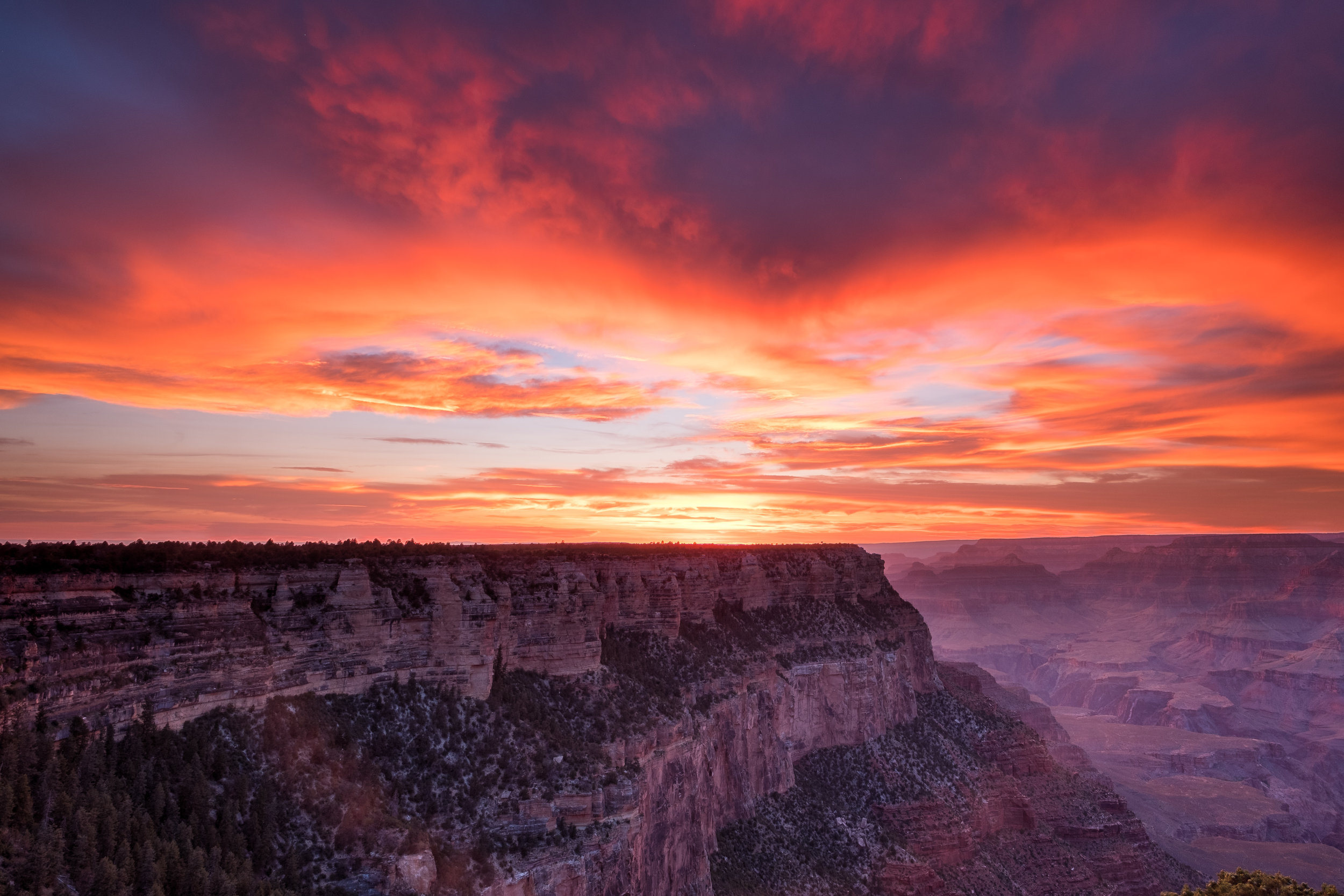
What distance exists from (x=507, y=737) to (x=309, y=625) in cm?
1111

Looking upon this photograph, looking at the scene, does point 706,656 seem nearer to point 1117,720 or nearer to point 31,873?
point 31,873

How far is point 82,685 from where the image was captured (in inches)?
1069

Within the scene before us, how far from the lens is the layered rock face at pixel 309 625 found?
89.9ft

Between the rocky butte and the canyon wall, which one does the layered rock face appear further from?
the canyon wall

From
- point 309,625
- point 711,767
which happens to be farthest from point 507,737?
point 711,767

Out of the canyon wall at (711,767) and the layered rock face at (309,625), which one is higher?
the layered rock face at (309,625)

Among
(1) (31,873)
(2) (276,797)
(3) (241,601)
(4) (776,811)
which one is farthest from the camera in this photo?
(4) (776,811)

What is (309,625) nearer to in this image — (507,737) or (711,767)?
(507,737)

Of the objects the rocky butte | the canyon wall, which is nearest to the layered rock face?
the rocky butte

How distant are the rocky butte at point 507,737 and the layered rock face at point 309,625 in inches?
4.2

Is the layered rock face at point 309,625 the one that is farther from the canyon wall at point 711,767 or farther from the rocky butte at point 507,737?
the canyon wall at point 711,767

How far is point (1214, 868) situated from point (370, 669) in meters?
101

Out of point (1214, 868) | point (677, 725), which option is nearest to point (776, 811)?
point (677, 725)

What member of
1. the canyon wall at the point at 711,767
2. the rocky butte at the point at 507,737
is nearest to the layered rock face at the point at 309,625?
the rocky butte at the point at 507,737
